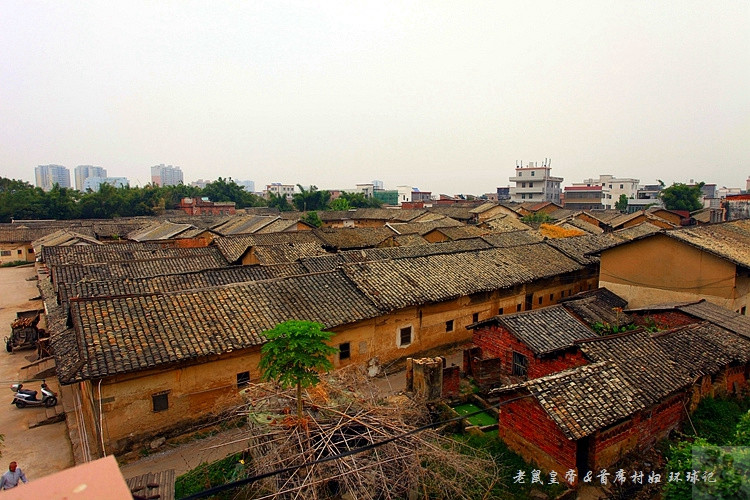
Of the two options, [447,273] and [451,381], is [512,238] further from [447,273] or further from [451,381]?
[451,381]

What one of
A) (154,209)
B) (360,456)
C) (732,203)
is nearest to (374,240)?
(360,456)

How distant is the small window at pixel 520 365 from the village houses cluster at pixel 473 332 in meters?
0.07

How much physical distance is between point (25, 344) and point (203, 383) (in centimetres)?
1444

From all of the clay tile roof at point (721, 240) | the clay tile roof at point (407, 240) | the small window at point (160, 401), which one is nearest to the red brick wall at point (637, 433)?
the clay tile roof at point (721, 240)

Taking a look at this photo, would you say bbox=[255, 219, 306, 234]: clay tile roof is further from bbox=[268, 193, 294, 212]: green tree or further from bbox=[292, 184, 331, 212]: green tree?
bbox=[268, 193, 294, 212]: green tree

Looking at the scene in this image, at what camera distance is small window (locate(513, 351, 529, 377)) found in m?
13.8

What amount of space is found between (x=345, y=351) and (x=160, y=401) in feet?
19.6

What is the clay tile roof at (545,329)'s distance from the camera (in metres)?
13.4

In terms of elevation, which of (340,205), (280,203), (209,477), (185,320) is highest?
(280,203)

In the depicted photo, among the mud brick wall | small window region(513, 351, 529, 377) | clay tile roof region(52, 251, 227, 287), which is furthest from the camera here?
clay tile roof region(52, 251, 227, 287)

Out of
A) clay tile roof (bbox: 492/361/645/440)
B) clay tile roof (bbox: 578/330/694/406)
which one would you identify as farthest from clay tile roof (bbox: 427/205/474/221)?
clay tile roof (bbox: 492/361/645/440)

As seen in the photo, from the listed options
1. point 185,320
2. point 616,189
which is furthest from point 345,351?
point 616,189

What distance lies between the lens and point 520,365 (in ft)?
46.0

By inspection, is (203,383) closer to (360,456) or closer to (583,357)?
(360,456)
